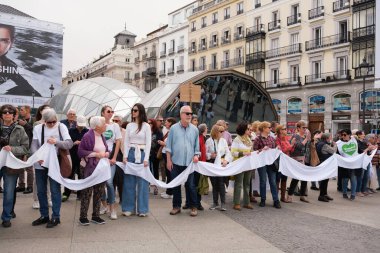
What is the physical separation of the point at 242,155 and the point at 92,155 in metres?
3.33

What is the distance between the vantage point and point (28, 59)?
1906 inches

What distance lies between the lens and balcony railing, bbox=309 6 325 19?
39812mm

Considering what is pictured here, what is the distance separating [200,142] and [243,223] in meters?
2.02

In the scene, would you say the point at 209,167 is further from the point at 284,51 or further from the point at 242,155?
the point at 284,51

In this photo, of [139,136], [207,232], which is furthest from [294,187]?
[139,136]

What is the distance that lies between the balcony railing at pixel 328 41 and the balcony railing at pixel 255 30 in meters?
7.12

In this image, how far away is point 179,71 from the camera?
61938mm

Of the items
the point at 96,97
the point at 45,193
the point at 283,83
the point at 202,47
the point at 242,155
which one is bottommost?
the point at 45,193

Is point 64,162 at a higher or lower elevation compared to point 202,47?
lower

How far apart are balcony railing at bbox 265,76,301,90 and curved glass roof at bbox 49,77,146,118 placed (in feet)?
63.3

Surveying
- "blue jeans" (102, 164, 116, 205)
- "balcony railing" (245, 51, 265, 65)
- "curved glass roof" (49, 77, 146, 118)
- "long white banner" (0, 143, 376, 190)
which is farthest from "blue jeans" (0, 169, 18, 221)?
"balcony railing" (245, 51, 265, 65)

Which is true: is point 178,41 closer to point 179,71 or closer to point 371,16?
point 179,71

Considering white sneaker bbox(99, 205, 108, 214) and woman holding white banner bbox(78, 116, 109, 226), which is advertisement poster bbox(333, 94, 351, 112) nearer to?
white sneaker bbox(99, 205, 108, 214)

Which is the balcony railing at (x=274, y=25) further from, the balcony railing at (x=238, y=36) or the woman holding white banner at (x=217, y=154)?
the woman holding white banner at (x=217, y=154)
